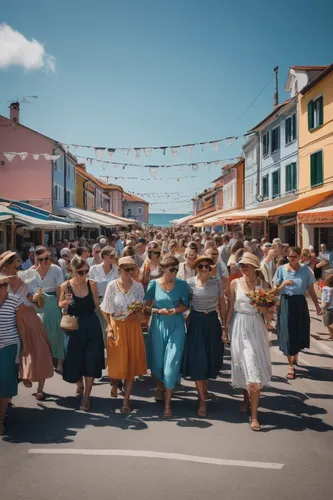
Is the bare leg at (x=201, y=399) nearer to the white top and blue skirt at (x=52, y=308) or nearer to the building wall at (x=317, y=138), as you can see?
the white top and blue skirt at (x=52, y=308)

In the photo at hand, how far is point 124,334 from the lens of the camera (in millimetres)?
5285

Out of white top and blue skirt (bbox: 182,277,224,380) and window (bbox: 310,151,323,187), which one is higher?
window (bbox: 310,151,323,187)

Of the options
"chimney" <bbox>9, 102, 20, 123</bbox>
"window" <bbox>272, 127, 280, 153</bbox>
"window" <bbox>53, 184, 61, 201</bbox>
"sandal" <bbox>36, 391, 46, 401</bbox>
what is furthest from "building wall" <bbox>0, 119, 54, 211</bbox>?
"sandal" <bbox>36, 391, 46, 401</bbox>

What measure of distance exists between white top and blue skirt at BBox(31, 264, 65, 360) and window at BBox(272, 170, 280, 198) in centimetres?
2083

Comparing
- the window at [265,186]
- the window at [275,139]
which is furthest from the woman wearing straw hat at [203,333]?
the window at [265,186]

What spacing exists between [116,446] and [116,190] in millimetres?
78830

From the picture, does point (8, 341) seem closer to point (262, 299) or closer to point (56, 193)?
point (262, 299)

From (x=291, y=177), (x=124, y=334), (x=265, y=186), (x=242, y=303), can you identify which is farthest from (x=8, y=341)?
(x=265, y=186)

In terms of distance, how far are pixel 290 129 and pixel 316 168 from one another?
4.22m

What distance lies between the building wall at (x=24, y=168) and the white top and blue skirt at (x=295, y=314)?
2483 centimetres

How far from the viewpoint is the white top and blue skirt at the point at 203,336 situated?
16.9 feet

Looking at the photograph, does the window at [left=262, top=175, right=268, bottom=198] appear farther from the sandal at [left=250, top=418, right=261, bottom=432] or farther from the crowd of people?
the sandal at [left=250, top=418, right=261, bottom=432]

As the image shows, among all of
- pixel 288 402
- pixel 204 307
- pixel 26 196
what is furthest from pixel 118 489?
pixel 26 196

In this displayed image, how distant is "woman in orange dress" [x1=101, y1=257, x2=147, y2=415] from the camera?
5223mm
